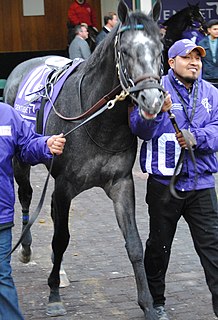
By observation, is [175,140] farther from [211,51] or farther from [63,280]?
[211,51]

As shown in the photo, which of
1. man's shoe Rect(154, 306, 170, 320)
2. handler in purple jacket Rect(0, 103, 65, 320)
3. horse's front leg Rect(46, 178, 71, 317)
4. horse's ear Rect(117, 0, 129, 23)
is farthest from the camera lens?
horse's front leg Rect(46, 178, 71, 317)

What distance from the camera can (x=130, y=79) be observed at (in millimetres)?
4820

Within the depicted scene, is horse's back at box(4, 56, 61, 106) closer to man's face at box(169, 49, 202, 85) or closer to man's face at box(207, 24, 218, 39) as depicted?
man's face at box(169, 49, 202, 85)

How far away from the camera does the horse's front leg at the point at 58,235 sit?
18.7ft

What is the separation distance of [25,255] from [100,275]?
33.4 inches

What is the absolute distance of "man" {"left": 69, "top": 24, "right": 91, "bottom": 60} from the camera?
13.7 meters

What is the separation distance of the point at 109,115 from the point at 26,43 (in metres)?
11.4

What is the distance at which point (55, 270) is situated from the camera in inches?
234

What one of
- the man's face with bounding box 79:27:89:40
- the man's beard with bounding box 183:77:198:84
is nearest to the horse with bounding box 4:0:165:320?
the man's beard with bounding box 183:77:198:84

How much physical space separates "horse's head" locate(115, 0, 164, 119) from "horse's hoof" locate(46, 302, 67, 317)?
6.35 feet

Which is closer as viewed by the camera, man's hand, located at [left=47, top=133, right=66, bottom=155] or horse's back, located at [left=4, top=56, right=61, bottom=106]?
man's hand, located at [left=47, top=133, right=66, bottom=155]

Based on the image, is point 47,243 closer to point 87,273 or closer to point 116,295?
point 87,273

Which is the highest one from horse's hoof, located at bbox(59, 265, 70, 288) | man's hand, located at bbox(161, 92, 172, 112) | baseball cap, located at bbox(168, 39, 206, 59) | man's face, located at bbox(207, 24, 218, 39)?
baseball cap, located at bbox(168, 39, 206, 59)

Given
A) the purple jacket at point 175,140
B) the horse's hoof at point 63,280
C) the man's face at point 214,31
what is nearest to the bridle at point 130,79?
the purple jacket at point 175,140
